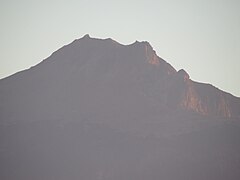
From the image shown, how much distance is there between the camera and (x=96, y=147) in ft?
607

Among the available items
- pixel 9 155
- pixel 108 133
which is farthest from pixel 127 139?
pixel 9 155

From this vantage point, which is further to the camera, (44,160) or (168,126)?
(168,126)

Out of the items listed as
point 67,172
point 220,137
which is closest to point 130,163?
point 67,172

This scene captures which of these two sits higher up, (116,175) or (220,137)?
(220,137)

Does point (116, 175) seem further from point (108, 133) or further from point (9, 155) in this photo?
point (9, 155)

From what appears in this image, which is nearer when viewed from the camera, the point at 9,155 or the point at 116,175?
the point at 116,175

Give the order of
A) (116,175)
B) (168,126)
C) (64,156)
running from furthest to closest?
(168,126)
(64,156)
(116,175)

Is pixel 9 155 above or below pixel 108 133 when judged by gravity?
below

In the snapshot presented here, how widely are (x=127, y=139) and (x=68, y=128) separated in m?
20.7

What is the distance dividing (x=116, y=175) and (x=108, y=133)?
73.6 ft

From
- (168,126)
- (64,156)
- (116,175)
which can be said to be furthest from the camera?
(168,126)

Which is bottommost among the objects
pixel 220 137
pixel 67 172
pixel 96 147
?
pixel 67 172

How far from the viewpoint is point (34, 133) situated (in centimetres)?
19462

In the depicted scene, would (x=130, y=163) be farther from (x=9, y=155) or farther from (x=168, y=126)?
(x=9, y=155)
